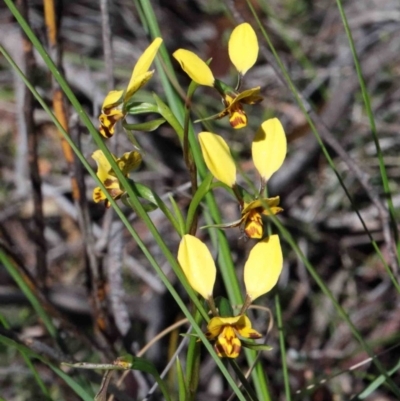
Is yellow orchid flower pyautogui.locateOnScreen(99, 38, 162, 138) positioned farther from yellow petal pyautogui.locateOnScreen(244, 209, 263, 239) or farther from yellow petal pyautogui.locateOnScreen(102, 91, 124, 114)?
yellow petal pyautogui.locateOnScreen(244, 209, 263, 239)

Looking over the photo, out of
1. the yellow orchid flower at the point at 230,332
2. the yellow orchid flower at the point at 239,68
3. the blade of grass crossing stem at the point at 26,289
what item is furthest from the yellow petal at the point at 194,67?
the blade of grass crossing stem at the point at 26,289

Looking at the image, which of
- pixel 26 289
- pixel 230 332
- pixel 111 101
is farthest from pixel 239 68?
pixel 26 289

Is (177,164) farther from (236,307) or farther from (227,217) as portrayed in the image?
(236,307)

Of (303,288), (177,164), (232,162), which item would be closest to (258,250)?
(232,162)

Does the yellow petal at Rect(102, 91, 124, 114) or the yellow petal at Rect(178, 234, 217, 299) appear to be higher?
the yellow petal at Rect(102, 91, 124, 114)

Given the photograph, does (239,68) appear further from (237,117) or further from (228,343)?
(228,343)

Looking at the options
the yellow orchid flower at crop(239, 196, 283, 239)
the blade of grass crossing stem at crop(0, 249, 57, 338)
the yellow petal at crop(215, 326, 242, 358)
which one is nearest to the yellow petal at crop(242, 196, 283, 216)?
the yellow orchid flower at crop(239, 196, 283, 239)
